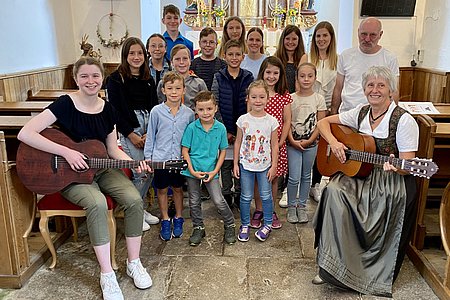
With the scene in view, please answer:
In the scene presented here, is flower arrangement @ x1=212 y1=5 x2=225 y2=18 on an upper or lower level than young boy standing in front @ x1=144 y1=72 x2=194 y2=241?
upper

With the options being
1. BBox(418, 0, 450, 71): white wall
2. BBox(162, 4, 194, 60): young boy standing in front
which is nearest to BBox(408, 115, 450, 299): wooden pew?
BBox(162, 4, 194, 60): young boy standing in front

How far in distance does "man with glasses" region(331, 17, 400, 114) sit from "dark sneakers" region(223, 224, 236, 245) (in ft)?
3.93

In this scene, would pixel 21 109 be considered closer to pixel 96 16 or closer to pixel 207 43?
pixel 207 43

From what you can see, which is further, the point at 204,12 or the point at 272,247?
the point at 204,12

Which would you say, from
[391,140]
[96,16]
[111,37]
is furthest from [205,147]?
[96,16]

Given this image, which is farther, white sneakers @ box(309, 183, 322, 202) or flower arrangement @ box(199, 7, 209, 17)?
flower arrangement @ box(199, 7, 209, 17)

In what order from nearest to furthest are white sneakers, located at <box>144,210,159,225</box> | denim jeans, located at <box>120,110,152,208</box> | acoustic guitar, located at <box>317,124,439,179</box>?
acoustic guitar, located at <box>317,124,439,179</box> → denim jeans, located at <box>120,110,152,208</box> → white sneakers, located at <box>144,210,159,225</box>

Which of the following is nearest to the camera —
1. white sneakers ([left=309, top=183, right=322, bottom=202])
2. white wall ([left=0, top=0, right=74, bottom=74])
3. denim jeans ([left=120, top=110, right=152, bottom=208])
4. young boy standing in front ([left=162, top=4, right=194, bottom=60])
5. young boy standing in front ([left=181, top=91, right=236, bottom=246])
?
young boy standing in front ([left=181, top=91, right=236, bottom=246])

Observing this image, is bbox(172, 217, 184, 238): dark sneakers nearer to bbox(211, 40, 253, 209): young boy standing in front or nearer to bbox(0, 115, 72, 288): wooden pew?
bbox(211, 40, 253, 209): young boy standing in front

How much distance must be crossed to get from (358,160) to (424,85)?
3.53m

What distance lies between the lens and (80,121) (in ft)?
7.38

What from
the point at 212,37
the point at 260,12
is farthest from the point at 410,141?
the point at 260,12

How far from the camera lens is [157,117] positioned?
2602mm

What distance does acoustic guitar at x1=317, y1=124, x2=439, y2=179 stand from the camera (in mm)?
1930
